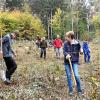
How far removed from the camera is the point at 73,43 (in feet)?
30.6

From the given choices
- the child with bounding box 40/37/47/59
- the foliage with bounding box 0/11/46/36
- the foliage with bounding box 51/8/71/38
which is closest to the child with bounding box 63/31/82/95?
the child with bounding box 40/37/47/59

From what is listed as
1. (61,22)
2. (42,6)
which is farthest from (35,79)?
(42,6)

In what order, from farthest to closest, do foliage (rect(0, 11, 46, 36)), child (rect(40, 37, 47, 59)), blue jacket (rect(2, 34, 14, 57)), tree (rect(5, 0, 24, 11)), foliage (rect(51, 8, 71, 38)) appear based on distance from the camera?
tree (rect(5, 0, 24, 11))
foliage (rect(51, 8, 71, 38))
foliage (rect(0, 11, 46, 36))
child (rect(40, 37, 47, 59))
blue jacket (rect(2, 34, 14, 57))

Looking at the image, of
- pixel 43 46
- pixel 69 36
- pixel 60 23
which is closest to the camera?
pixel 69 36

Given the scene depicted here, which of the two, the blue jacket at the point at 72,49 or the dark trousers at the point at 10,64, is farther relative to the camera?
the dark trousers at the point at 10,64

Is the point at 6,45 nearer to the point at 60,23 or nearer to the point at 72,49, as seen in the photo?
the point at 72,49

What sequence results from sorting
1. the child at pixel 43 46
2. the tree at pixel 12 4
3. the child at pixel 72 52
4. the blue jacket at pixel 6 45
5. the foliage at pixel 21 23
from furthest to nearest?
the tree at pixel 12 4
the foliage at pixel 21 23
the child at pixel 43 46
the blue jacket at pixel 6 45
the child at pixel 72 52

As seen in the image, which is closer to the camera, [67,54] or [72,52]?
[67,54]

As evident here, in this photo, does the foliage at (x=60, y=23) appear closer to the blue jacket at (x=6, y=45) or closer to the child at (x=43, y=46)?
the child at (x=43, y=46)

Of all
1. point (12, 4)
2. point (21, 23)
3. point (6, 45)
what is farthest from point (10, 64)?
point (12, 4)

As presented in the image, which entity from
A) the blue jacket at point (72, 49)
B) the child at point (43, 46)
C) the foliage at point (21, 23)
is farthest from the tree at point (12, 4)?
the blue jacket at point (72, 49)

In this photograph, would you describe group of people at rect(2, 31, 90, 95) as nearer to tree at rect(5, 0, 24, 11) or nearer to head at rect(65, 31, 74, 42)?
head at rect(65, 31, 74, 42)

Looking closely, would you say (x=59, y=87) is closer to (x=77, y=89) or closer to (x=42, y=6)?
(x=77, y=89)

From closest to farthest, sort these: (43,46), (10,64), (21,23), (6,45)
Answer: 1. (6,45)
2. (10,64)
3. (43,46)
4. (21,23)
